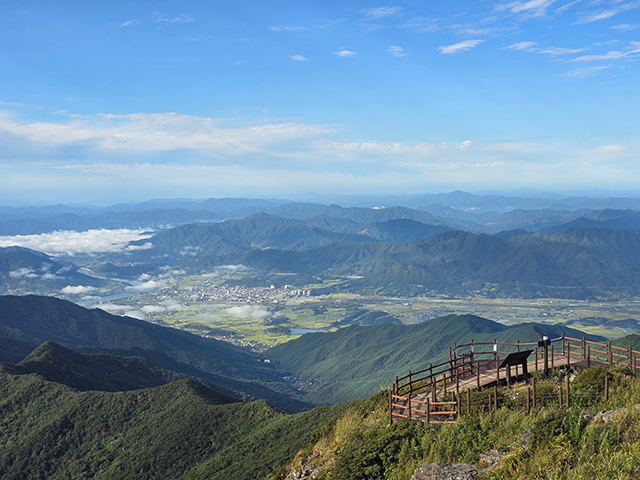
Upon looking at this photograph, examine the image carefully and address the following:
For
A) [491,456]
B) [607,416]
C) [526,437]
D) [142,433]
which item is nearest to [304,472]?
[491,456]

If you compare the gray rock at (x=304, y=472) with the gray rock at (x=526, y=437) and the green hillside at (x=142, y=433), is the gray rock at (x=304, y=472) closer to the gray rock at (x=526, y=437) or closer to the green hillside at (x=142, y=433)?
the gray rock at (x=526, y=437)

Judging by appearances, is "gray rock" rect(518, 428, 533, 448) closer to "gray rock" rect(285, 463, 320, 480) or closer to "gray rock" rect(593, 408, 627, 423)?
"gray rock" rect(593, 408, 627, 423)

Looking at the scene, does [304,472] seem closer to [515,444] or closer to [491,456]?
[491,456]

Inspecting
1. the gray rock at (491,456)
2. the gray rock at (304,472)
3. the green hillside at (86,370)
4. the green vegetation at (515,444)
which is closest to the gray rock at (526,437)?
the green vegetation at (515,444)

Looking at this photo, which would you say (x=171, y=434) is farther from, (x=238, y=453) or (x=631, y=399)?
(x=631, y=399)

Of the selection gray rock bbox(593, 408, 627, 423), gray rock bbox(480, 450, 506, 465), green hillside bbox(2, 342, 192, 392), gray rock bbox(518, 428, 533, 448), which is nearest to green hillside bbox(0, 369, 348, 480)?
green hillside bbox(2, 342, 192, 392)
